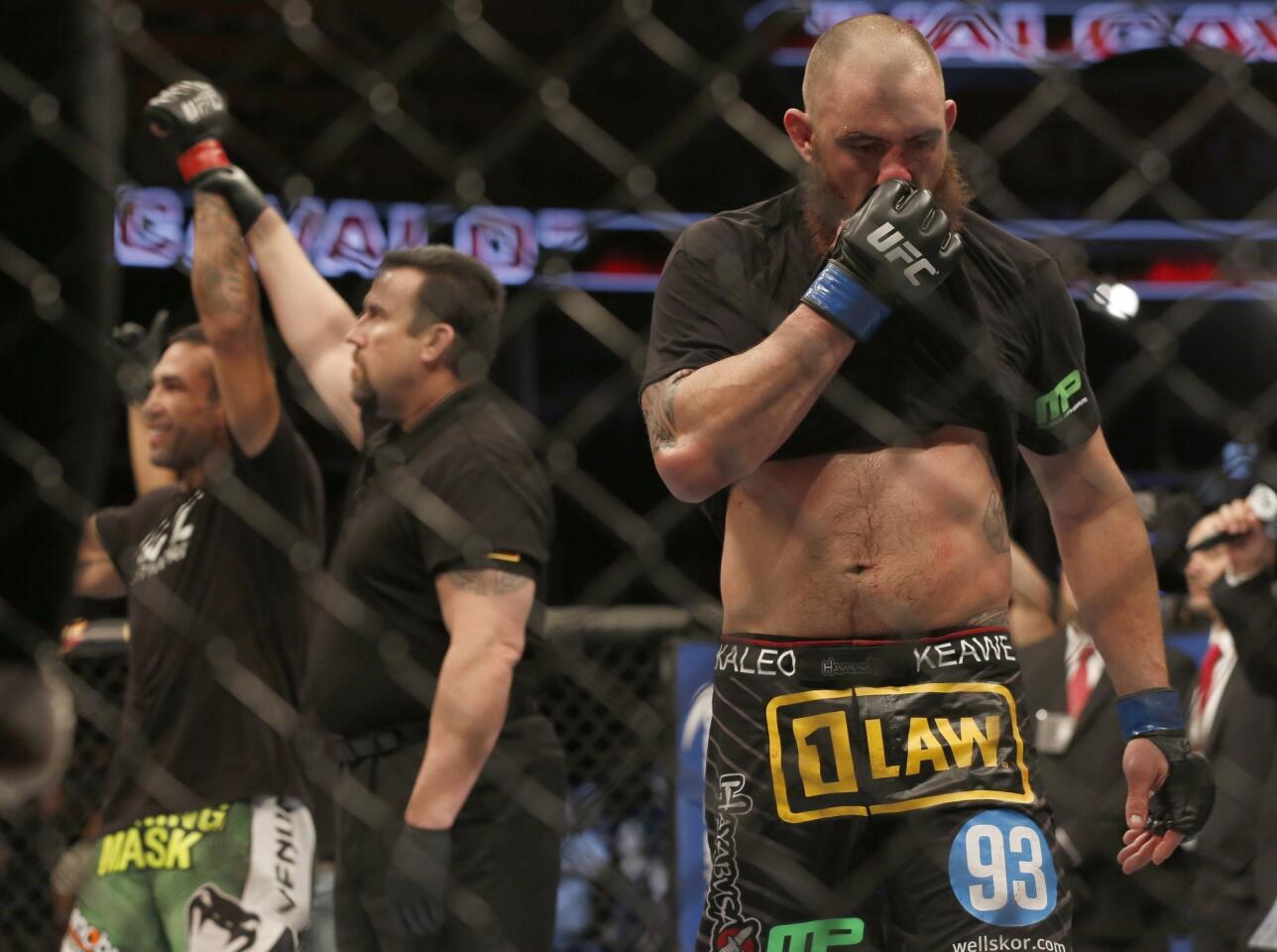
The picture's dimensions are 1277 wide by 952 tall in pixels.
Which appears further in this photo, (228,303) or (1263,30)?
(1263,30)

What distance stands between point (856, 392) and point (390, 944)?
1.16 meters

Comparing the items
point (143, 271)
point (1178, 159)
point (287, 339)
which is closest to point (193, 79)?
point (287, 339)

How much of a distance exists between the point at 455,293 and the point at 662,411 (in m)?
1.05

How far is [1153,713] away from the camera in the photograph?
5.52ft

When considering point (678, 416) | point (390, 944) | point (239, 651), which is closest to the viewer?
point (678, 416)

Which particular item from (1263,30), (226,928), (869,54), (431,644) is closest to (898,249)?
(869,54)

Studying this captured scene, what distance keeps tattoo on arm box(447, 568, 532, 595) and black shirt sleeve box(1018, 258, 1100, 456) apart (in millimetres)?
843

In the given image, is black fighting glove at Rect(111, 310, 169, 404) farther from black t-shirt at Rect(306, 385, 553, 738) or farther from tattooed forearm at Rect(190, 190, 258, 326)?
black t-shirt at Rect(306, 385, 553, 738)

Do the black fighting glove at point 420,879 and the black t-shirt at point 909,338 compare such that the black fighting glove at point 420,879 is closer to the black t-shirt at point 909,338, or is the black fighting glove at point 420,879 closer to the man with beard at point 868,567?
the man with beard at point 868,567

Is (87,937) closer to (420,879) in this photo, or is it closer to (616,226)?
(420,879)

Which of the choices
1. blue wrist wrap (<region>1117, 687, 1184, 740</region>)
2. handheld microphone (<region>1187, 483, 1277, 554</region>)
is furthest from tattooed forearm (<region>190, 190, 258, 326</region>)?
handheld microphone (<region>1187, 483, 1277, 554</region>)

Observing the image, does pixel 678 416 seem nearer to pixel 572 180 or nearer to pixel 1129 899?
pixel 1129 899

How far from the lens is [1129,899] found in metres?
3.21

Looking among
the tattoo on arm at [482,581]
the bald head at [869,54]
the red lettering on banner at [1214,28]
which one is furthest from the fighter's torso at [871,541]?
the red lettering on banner at [1214,28]
